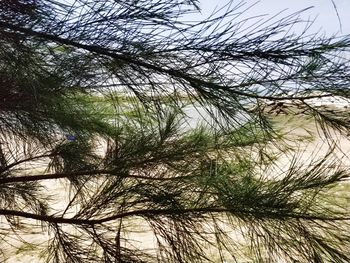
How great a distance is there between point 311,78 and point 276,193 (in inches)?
8.8

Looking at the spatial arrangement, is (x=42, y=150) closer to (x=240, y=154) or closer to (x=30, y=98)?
(x=30, y=98)

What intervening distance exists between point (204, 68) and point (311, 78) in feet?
0.59

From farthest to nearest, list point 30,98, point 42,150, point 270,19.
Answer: point 42,150
point 30,98
point 270,19

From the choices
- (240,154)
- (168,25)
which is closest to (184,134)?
(240,154)

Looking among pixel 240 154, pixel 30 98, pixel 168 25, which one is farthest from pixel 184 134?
pixel 168 25

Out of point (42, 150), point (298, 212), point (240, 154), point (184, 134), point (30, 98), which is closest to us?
point (298, 212)

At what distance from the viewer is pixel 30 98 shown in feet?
2.78

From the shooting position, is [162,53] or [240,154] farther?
[240,154]

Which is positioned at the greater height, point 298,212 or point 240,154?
point 240,154

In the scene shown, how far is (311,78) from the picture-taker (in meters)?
0.61

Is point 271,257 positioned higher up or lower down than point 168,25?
lower down

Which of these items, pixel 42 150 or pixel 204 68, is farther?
pixel 42 150

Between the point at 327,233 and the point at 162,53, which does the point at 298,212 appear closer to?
the point at 327,233

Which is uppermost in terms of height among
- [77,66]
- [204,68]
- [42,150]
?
[42,150]
